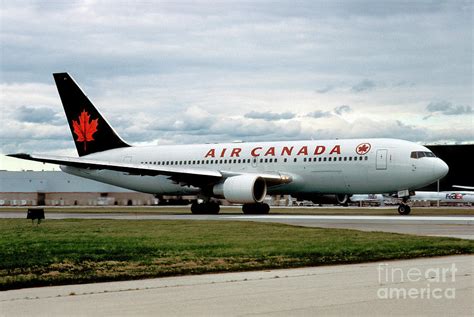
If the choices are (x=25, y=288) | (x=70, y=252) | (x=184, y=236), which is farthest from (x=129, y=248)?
(x=25, y=288)

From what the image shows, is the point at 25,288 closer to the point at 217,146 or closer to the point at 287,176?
the point at 287,176

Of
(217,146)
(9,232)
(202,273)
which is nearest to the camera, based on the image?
(202,273)

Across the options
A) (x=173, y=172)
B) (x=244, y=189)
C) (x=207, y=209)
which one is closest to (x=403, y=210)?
(x=244, y=189)

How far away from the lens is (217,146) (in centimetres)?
5162

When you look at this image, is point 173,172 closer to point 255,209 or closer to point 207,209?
point 207,209

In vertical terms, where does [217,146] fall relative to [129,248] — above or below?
above

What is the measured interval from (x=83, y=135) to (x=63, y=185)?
33435 mm

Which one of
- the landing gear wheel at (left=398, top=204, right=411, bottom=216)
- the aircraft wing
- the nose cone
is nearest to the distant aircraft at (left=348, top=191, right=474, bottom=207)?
the aircraft wing

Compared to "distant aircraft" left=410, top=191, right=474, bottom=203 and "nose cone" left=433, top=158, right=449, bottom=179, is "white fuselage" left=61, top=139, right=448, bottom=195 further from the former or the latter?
"distant aircraft" left=410, top=191, right=474, bottom=203

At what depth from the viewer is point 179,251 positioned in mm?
19109

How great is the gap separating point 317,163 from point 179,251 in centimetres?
2723

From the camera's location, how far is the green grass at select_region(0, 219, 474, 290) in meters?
15.4

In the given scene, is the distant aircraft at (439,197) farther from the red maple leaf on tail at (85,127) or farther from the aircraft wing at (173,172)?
the aircraft wing at (173,172)

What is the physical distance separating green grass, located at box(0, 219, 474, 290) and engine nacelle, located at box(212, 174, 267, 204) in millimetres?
16411
